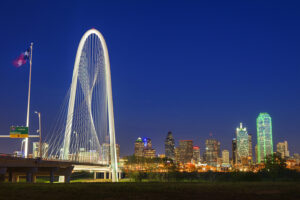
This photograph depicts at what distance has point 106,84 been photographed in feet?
210

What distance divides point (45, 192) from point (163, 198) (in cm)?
519

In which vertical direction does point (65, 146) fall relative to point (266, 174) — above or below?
above

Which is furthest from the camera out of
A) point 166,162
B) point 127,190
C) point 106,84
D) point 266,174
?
point 166,162

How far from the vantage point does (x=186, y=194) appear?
15.7 m

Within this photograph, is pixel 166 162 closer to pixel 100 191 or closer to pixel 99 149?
pixel 99 149

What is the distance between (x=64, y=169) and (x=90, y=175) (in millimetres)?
104140

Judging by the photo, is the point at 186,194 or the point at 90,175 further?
the point at 90,175

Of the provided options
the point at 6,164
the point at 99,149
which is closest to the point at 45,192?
the point at 6,164

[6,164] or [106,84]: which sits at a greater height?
[106,84]

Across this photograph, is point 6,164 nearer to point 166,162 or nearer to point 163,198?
point 163,198

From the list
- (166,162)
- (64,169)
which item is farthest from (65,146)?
(166,162)

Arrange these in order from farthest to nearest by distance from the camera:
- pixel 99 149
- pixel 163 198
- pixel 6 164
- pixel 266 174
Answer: pixel 266 174 < pixel 99 149 < pixel 6 164 < pixel 163 198

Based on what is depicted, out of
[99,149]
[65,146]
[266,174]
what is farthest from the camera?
[266,174]

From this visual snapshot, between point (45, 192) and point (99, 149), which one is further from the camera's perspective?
point (99, 149)
